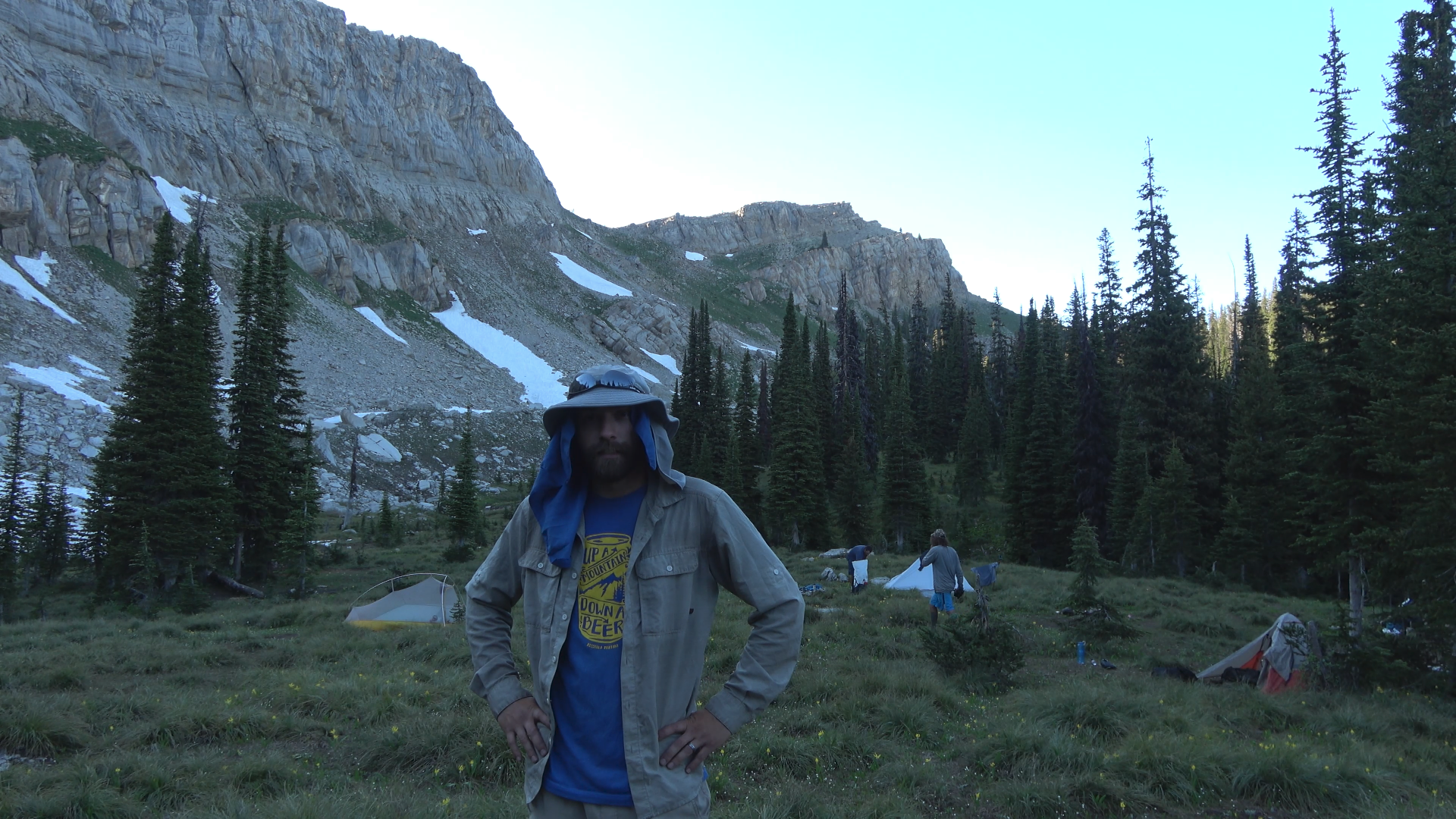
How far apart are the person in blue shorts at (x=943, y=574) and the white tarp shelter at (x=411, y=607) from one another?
10.8 metres

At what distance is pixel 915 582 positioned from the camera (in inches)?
825

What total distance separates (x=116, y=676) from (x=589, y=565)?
40.0ft

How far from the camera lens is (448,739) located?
736 centimetres

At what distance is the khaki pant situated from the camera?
8.40 ft

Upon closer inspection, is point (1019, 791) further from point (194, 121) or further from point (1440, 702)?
point (194, 121)

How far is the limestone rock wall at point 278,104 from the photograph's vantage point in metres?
81.8

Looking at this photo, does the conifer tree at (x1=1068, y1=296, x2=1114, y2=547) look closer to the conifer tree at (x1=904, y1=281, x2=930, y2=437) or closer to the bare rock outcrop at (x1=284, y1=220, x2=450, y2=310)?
the conifer tree at (x1=904, y1=281, x2=930, y2=437)

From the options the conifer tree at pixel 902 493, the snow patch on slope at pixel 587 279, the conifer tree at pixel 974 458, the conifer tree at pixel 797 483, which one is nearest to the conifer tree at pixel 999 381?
the conifer tree at pixel 974 458

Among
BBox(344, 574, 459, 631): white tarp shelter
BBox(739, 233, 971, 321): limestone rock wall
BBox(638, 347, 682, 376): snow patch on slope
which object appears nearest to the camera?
BBox(344, 574, 459, 631): white tarp shelter

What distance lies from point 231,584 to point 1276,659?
96.6 feet

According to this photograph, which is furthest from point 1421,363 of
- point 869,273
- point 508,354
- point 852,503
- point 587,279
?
point 869,273

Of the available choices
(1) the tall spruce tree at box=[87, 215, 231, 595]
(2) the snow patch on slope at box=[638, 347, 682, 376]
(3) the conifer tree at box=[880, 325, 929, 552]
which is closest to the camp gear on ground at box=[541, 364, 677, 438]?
(1) the tall spruce tree at box=[87, 215, 231, 595]

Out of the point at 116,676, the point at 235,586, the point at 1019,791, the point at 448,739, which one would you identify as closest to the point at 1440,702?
the point at 1019,791

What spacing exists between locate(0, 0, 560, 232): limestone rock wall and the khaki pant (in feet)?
336
